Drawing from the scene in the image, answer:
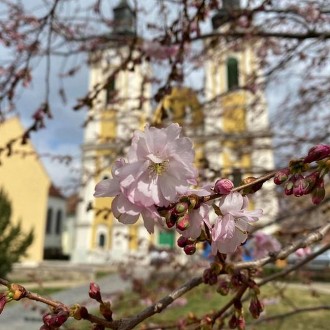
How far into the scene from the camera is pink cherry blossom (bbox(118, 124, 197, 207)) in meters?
0.70

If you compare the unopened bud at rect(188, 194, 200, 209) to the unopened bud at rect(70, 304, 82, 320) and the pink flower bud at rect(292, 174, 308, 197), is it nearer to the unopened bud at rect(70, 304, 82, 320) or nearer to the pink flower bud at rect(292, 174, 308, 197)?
the pink flower bud at rect(292, 174, 308, 197)

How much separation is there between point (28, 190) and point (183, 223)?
1978 centimetres

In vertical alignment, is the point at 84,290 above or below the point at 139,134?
below

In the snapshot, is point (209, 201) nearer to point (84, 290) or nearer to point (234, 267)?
point (234, 267)

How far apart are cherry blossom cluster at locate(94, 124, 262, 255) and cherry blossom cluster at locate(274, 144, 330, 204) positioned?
83mm

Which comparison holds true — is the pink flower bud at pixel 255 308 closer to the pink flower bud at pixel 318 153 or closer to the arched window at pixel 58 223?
the pink flower bud at pixel 318 153

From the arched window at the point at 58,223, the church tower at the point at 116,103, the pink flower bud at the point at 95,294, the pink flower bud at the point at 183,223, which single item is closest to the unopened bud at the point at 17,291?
the pink flower bud at the point at 95,294

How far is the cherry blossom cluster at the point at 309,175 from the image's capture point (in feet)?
2.25

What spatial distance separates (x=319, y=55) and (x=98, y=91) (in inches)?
117

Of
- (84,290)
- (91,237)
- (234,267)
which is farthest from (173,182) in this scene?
(91,237)

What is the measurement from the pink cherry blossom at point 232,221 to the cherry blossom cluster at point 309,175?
8 cm

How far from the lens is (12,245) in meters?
12.5

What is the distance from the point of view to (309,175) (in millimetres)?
701

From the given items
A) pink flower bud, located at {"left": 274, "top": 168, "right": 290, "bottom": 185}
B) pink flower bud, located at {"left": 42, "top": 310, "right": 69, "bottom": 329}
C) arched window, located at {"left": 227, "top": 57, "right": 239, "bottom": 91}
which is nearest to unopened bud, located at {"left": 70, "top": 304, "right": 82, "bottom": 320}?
pink flower bud, located at {"left": 42, "top": 310, "right": 69, "bottom": 329}
